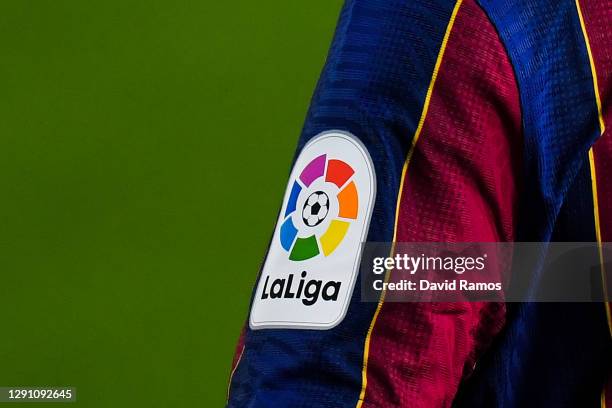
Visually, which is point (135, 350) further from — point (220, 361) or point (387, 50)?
point (387, 50)

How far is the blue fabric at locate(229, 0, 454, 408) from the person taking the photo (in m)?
0.43

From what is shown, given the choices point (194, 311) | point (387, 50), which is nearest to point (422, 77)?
point (387, 50)

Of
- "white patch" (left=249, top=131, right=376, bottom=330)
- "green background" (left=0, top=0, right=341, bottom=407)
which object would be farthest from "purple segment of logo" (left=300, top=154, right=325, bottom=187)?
"green background" (left=0, top=0, right=341, bottom=407)

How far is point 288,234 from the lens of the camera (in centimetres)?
46

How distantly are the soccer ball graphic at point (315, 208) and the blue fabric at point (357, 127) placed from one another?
0.07ft

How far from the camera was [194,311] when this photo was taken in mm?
1844

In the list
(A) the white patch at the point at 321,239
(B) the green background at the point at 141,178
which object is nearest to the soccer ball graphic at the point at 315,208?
(A) the white patch at the point at 321,239

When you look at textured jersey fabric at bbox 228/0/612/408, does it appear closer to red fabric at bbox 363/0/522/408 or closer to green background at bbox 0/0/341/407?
red fabric at bbox 363/0/522/408

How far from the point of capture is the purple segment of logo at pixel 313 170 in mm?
460

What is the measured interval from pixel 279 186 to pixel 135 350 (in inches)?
14.3

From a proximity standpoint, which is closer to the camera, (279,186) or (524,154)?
(524,154)

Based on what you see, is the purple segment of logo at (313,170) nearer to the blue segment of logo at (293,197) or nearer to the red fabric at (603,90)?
the blue segment of logo at (293,197)

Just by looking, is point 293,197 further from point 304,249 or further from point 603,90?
point 603,90

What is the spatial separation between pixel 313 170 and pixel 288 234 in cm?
3
